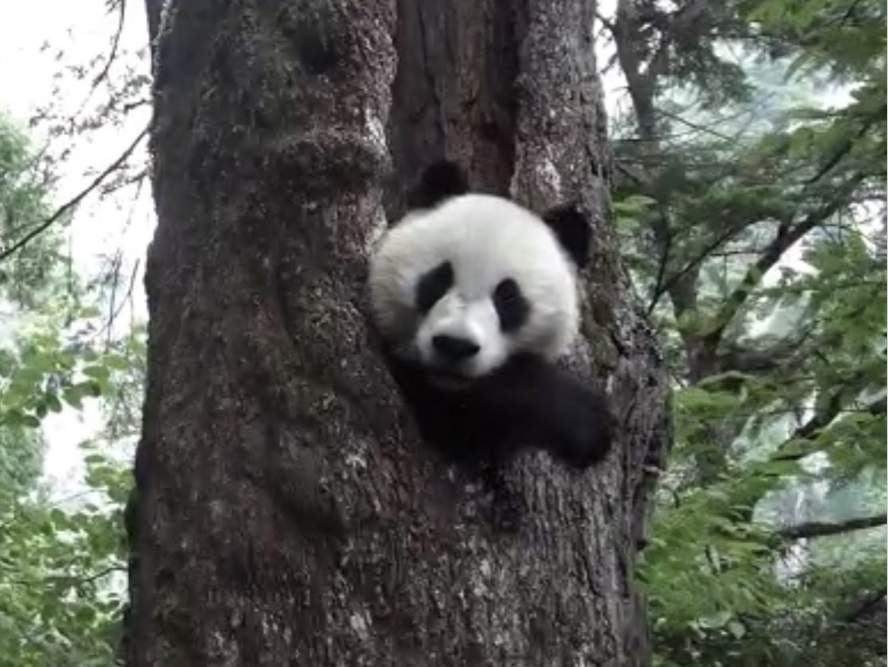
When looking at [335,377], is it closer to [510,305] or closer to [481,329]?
[481,329]

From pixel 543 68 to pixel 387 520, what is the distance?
4.41 feet

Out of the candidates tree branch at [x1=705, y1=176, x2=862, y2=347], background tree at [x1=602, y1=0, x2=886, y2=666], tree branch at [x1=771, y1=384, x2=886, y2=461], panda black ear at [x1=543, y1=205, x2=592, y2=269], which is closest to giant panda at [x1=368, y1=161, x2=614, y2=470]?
panda black ear at [x1=543, y1=205, x2=592, y2=269]

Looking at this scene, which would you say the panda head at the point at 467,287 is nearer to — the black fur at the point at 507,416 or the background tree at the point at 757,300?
the black fur at the point at 507,416

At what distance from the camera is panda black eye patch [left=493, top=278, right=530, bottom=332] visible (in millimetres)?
2832

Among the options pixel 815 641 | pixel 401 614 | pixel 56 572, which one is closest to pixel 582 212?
pixel 401 614

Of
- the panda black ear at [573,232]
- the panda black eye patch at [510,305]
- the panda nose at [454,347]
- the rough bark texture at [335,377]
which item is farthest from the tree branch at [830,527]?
the panda nose at [454,347]

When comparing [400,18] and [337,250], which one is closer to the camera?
[337,250]

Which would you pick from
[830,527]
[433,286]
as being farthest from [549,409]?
[830,527]

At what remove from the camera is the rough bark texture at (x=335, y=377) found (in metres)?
2.56

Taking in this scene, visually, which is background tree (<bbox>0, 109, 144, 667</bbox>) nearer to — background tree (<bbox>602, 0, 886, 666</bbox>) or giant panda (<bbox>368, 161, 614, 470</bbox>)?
background tree (<bbox>602, 0, 886, 666</bbox>)

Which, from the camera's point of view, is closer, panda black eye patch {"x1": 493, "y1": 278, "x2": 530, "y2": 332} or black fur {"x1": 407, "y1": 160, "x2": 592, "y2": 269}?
panda black eye patch {"x1": 493, "y1": 278, "x2": 530, "y2": 332}

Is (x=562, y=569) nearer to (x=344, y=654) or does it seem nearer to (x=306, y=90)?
Answer: (x=344, y=654)

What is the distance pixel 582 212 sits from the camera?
326 cm

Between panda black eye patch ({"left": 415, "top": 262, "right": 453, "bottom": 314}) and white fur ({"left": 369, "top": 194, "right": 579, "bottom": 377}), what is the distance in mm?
13
